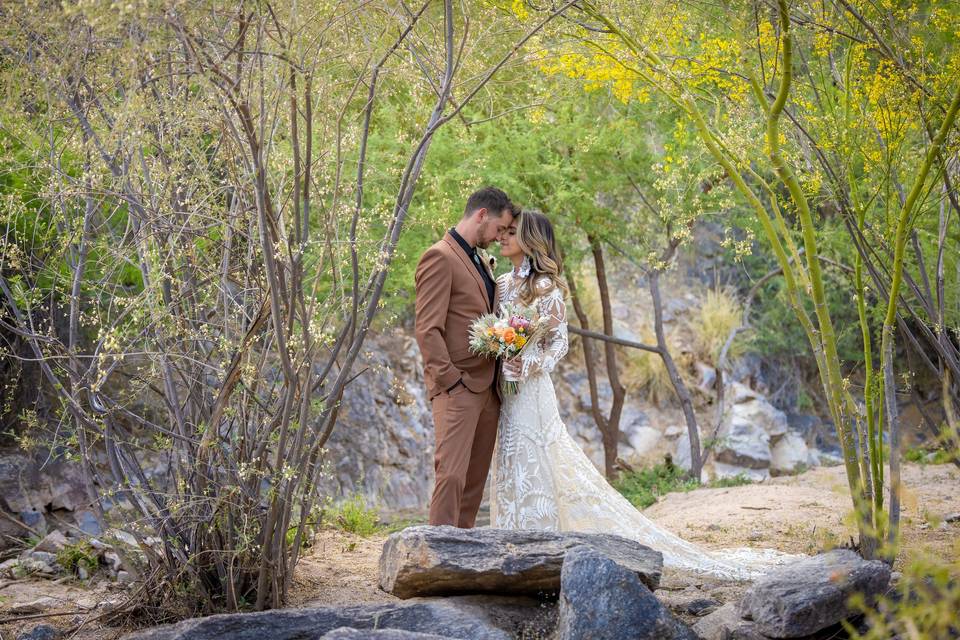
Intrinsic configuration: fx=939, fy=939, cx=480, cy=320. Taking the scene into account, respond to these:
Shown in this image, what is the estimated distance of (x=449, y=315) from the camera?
5.85 metres

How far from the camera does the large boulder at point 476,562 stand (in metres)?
4.54

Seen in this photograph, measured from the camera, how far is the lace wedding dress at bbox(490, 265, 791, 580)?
602cm

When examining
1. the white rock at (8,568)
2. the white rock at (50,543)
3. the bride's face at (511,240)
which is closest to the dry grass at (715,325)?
the bride's face at (511,240)

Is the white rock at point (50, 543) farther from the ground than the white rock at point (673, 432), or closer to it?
closer to it

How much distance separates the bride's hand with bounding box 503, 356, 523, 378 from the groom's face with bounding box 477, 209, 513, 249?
766 mm

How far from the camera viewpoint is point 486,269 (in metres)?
6.16

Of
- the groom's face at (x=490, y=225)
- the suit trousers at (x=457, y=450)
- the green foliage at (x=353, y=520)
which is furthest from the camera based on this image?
the green foliage at (x=353, y=520)

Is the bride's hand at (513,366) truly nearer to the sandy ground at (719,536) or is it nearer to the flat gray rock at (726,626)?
the sandy ground at (719,536)

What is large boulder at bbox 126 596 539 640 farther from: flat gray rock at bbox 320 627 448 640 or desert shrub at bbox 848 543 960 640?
desert shrub at bbox 848 543 960 640

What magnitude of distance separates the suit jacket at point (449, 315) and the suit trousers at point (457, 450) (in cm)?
8

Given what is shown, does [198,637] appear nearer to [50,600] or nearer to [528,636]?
[528,636]

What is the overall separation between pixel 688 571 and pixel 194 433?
3.12 metres

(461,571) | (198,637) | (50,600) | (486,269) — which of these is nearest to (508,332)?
(486,269)

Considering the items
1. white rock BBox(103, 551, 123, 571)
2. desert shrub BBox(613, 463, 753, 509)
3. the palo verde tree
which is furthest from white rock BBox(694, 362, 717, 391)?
white rock BBox(103, 551, 123, 571)
